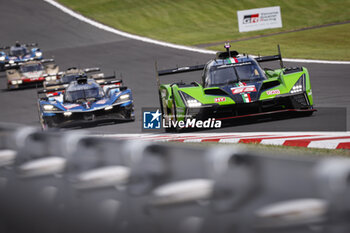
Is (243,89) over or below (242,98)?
over

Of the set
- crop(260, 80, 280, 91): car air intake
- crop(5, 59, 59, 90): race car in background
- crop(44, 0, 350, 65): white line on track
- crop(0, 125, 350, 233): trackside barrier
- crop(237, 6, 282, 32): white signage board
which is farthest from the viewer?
crop(237, 6, 282, 32): white signage board

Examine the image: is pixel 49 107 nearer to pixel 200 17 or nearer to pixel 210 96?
pixel 210 96

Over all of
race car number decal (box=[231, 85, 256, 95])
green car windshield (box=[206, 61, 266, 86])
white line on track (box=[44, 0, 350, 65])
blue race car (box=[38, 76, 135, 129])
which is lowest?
blue race car (box=[38, 76, 135, 129])

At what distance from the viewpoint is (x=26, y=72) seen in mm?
26469

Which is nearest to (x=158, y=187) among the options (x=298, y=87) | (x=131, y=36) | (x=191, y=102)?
(x=191, y=102)

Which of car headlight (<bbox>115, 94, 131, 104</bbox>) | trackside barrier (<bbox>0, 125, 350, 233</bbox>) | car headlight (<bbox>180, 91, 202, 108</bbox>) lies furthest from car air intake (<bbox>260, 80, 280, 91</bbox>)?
trackside barrier (<bbox>0, 125, 350, 233</bbox>)

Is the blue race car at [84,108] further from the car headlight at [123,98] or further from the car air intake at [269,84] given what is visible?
the car air intake at [269,84]

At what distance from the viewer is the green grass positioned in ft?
122

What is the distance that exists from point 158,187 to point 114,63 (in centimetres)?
2747

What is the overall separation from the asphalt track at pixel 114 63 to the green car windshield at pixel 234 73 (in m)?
1.14

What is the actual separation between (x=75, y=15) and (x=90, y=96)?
3063 cm

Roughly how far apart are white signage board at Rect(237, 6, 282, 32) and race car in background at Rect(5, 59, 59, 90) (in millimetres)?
10313

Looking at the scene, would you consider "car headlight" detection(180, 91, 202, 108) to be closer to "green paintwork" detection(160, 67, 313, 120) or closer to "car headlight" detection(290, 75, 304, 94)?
"green paintwork" detection(160, 67, 313, 120)

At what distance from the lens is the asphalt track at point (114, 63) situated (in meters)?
12.8
